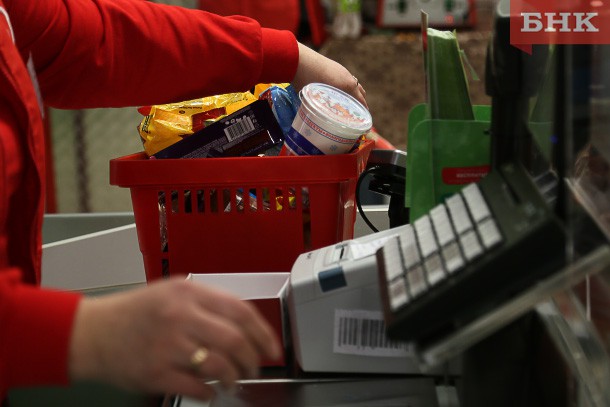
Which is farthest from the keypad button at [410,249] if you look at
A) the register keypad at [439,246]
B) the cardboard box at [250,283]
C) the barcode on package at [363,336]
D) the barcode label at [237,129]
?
the barcode label at [237,129]

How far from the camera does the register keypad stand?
671 mm

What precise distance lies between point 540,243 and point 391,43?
3117 millimetres

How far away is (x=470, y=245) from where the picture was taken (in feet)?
2.22

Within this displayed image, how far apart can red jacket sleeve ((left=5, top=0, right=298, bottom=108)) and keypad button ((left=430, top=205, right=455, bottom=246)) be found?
0.68m

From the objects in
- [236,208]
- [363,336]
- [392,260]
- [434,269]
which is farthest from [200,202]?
[434,269]

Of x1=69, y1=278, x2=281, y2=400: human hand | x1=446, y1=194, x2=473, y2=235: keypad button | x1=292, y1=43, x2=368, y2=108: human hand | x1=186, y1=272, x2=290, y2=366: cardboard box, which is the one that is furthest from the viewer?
x1=292, y1=43, x2=368, y2=108: human hand

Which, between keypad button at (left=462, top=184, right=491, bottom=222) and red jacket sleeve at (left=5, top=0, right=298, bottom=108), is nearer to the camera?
keypad button at (left=462, top=184, right=491, bottom=222)

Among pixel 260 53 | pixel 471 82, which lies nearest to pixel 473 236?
pixel 471 82

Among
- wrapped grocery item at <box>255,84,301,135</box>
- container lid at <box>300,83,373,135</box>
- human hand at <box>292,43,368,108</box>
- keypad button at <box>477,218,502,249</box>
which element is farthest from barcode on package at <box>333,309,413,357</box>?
human hand at <box>292,43,368,108</box>

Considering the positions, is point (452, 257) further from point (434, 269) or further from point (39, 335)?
point (39, 335)

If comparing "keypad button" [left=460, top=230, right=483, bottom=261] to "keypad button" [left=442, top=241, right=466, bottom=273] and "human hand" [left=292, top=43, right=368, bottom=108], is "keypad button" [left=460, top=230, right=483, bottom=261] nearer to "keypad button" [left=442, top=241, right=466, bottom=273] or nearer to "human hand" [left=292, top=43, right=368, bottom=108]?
"keypad button" [left=442, top=241, right=466, bottom=273]

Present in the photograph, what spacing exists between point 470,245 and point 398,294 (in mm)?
77

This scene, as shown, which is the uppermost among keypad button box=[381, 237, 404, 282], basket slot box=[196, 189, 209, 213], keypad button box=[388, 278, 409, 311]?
keypad button box=[388, 278, 409, 311]

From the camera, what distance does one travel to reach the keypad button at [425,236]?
731 mm
